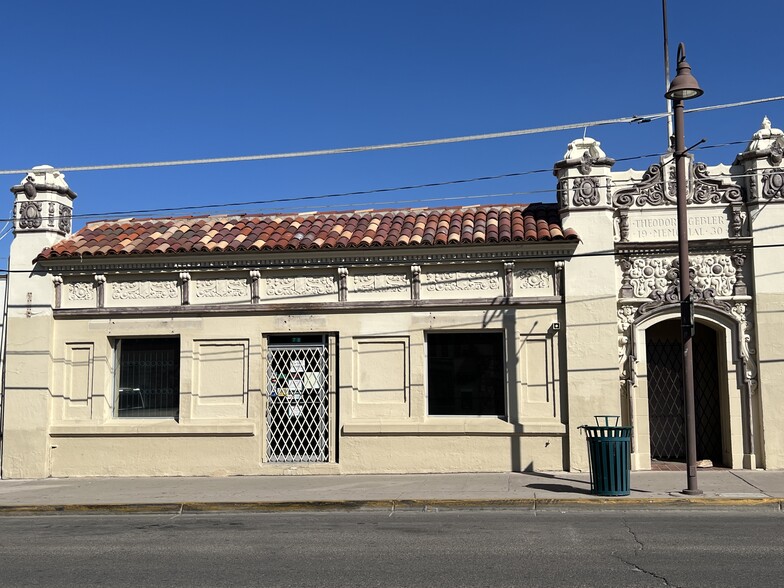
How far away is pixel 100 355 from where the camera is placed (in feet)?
50.5

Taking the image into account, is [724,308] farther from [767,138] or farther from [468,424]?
[468,424]

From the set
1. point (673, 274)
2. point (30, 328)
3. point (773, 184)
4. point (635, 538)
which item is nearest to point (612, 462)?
point (635, 538)

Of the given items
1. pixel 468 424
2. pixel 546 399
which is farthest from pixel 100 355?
pixel 546 399

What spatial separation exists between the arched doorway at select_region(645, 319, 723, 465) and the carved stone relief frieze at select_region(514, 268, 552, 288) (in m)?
2.28

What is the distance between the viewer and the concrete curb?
11109mm

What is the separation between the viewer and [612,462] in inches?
453

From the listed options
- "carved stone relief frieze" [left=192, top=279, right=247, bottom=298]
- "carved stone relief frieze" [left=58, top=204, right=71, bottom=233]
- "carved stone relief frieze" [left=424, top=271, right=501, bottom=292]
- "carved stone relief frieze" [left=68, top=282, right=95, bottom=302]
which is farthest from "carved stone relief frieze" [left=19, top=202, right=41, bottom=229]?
"carved stone relief frieze" [left=424, top=271, right=501, bottom=292]

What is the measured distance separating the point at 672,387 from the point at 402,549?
28.1ft

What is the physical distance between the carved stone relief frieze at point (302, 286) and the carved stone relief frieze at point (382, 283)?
462 mm

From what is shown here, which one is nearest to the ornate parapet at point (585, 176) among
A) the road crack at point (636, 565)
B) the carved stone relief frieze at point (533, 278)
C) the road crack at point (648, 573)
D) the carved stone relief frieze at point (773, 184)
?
the carved stone relief frieze at point (533, 278)

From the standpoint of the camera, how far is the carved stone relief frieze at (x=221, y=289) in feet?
50.0

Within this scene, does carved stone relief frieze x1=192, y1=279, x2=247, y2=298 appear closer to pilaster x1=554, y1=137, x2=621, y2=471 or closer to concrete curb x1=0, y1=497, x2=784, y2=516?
concrete curb x1=0, y1=497, x2=784, y2=516

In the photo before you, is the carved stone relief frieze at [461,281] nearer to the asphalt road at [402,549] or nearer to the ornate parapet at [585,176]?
the ornate parapet at [585,176]

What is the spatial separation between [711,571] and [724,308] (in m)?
7.94
